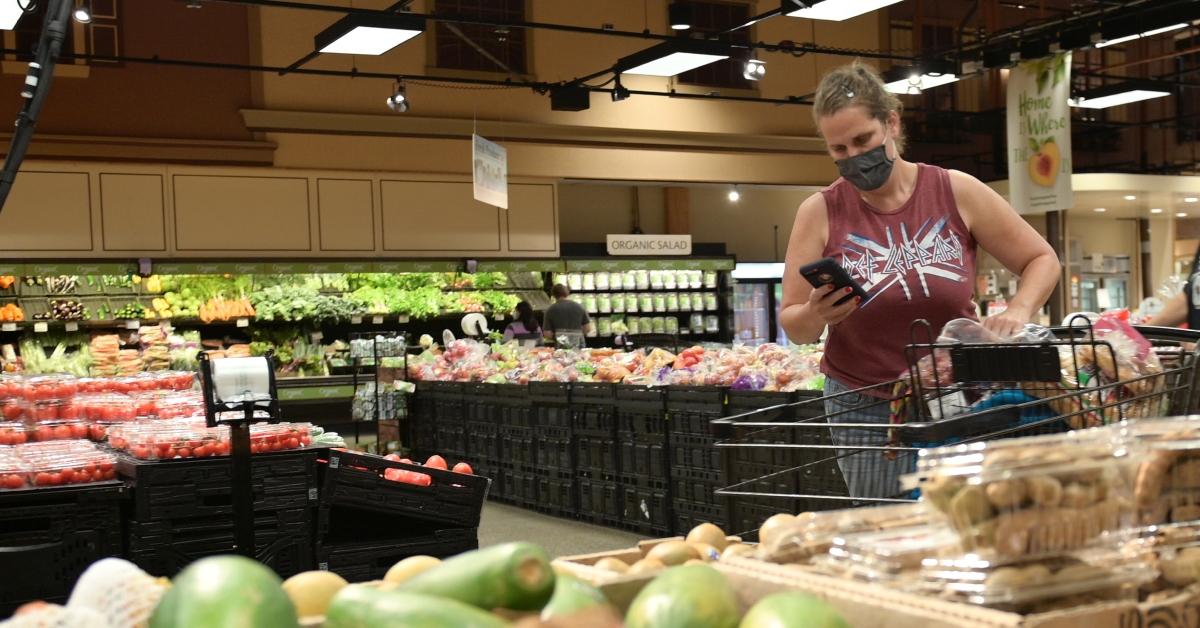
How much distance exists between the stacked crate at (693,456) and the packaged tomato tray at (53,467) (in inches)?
120

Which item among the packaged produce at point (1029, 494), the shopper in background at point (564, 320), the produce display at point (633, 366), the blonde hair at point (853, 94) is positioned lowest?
the produce display at point (633, 366)

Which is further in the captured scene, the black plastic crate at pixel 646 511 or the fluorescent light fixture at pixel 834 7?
the fluorescent light fixture at pixel 834 7

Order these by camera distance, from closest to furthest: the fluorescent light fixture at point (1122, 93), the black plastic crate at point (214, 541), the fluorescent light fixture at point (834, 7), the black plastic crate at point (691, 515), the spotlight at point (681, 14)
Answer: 1. the black plastic crate at point (214, 541)
2. the black plastic crate at point (691, 515)
3. the fluorescent light fixture at point (834, 7)
4. the spotlight at point (681, 14)
5. the fluorescent light fixture at point (1122, 93)

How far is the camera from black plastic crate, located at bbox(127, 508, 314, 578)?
12.2ft

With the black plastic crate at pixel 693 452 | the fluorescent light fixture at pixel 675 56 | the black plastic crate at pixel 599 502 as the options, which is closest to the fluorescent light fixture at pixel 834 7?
the fluorescent light fixture at pixel 675 56

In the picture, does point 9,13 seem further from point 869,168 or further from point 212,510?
point 869,168

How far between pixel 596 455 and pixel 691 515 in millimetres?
1025

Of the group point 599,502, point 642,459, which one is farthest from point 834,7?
point 599,502

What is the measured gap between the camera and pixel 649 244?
15570mm

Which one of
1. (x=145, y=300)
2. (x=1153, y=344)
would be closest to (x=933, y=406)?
(x=1153, y=344)

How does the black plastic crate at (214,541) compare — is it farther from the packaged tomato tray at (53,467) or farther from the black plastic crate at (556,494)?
the black plastic crate at (556,494)

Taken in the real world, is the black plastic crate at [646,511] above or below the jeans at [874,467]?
below

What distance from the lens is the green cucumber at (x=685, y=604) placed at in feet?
3.27

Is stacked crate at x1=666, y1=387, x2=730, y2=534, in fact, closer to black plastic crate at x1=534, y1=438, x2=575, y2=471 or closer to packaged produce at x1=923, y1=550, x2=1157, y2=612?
black plastic crate at x1=534, y1=438, x2=575, y2=471
